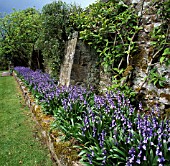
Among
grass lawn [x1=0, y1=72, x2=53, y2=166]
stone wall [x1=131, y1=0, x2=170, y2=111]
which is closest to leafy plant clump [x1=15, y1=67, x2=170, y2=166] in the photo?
grass lawn [x1=0, y1=72, x2=53, y2=166]

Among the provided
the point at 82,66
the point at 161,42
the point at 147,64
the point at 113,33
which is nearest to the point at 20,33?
the point at 82,66

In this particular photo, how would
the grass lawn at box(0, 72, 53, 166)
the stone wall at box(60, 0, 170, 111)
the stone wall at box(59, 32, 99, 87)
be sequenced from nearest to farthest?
the grass lawn at box(0, 72, 53, 166) < the stone wall at box(60, 0, 170, 111) < the stone wall at box(59, 32, 99, 87)

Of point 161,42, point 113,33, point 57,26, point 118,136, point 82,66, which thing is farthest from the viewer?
point 57,26

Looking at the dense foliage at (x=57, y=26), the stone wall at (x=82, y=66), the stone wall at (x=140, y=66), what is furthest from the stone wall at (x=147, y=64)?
the dense foliage at (x=57, y=26)

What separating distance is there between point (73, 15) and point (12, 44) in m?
12.6

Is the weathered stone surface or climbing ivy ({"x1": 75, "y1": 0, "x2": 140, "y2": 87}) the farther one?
the weathered stone surface

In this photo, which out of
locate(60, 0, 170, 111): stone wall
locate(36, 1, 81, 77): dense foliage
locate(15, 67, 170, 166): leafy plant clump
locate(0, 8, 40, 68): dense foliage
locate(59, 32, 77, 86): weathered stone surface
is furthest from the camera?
locate(0, 8, 40, 68): dense foliage

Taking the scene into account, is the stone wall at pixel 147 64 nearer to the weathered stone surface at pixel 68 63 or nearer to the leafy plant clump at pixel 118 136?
the leafy plant clump at pixel 118 136

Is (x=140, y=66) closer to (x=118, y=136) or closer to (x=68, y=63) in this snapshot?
(x=118, y=136)

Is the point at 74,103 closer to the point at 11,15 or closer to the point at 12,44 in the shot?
the point at 12,44

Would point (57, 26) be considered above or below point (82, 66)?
above

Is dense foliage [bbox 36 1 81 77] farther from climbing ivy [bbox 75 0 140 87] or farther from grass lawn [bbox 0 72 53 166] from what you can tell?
grass lawn [bbox 0 72 53 166]

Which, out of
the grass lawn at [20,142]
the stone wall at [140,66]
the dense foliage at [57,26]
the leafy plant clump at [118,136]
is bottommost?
the grass lawn at [20,142]

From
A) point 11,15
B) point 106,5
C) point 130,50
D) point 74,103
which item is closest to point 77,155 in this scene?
point 74,103
